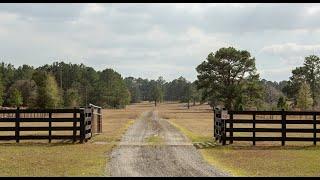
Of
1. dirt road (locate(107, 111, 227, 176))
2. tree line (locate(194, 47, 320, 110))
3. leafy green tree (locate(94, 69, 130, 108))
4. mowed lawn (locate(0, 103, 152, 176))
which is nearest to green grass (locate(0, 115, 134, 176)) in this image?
mowed lawn (locate(0, 103, 152, 176))

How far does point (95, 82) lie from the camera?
166m

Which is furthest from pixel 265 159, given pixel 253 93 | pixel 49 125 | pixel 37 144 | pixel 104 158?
pixel 253 93

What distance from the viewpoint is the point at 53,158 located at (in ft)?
60.1

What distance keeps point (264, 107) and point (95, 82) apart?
3121 inches

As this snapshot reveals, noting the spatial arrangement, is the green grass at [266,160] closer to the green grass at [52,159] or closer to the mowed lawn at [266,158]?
the mowed lawn at [266,158]

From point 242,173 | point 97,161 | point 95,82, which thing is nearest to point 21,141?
point 97,161

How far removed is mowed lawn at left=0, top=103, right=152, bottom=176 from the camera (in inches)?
592

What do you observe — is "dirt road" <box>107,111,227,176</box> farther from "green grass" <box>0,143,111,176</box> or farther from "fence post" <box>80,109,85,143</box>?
"fence post" <box>80,109,85,143</box>

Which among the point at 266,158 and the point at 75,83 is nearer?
the point at 266,158

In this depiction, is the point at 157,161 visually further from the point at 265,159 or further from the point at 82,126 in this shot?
the point at 82,126

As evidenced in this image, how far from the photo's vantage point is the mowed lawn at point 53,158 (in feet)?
49.3

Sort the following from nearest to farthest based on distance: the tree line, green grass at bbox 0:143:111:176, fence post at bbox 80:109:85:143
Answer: green grass at bbox 0:143:111:176, fence post at bbox 80:109:85:143, the tree line

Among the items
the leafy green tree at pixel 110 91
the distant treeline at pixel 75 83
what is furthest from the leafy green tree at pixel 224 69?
the leafy green tree at pixel 110 91

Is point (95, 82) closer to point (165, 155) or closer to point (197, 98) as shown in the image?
point (197, 98)
